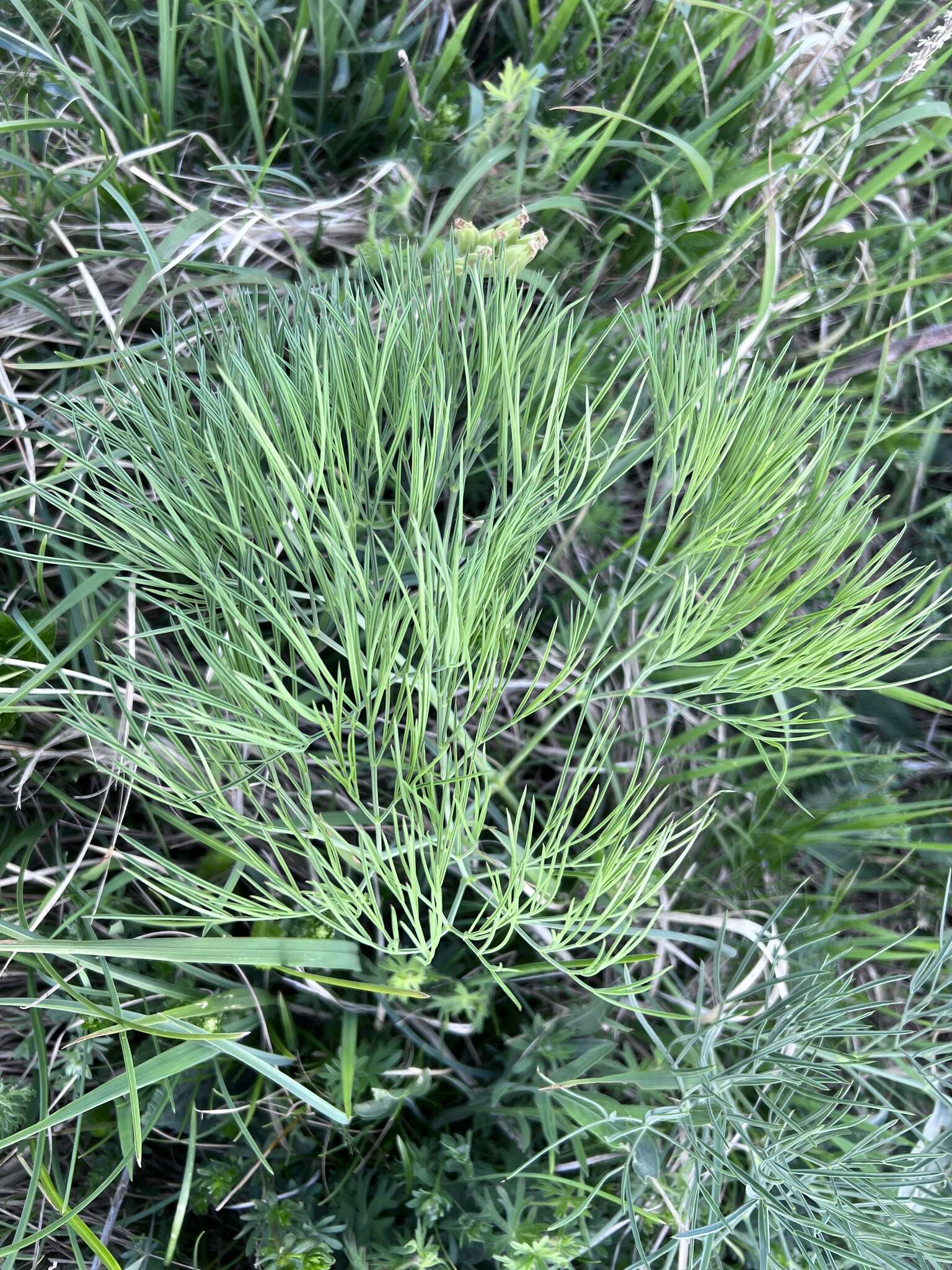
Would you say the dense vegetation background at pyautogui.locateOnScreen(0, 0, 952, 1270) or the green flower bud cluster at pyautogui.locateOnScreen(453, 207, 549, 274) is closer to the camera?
the dense vegetation background at pyautogui.locateOnScreen(0, 0, 952, 1270)

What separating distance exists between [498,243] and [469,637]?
50 centimetres

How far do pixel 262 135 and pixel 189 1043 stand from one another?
49.6 inches

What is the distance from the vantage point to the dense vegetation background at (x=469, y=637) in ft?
2.97

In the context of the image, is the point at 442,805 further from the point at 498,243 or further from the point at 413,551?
the point at 498,243

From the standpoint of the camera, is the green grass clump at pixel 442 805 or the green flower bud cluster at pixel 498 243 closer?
the green grass clump at pixel 442 805

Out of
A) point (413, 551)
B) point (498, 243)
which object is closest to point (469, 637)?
point (413, 551)

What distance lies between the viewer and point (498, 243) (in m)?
1.07

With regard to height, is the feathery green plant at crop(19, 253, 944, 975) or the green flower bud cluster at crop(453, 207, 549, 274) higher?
the green flower bud cluster at crop(453, 207, 549, 274)

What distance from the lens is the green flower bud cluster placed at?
1023 mm

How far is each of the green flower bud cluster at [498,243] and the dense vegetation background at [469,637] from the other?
0.09 ft

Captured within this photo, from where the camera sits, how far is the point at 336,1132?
1.21 m

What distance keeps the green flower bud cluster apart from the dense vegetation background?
3cm

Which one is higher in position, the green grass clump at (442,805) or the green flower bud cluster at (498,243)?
the green flower bud cluster at (498,243)

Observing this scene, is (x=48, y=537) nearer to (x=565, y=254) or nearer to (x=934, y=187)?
(x=565, y=254)
